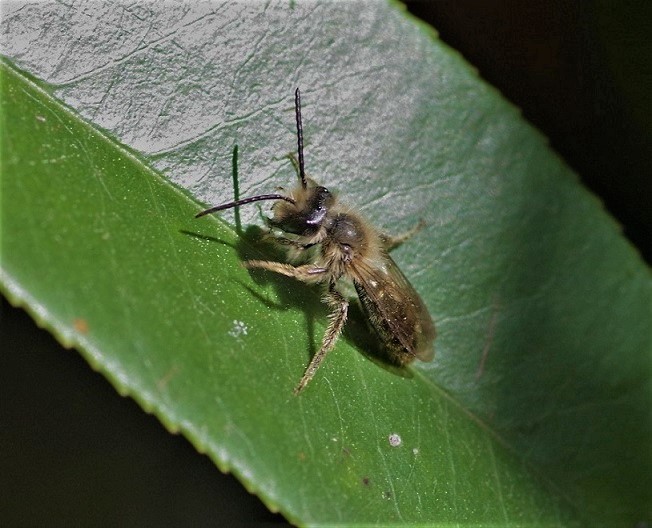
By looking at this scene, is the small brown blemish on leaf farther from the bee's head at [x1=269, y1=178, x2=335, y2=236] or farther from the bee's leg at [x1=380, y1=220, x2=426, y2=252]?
the bee's leg at [x1=380, y1=220, x2=426, y2=252]

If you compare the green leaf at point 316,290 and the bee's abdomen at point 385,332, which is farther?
the bee's abdomen at point 385,332

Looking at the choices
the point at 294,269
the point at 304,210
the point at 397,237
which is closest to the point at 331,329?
the point at 294,269

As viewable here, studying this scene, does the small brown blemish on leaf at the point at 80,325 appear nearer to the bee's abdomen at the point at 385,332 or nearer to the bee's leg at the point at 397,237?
the bee's abdomen at the point at 385,332

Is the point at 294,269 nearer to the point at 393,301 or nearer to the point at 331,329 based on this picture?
the point at 331,329

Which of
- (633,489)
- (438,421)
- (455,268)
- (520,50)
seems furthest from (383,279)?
(520,50)

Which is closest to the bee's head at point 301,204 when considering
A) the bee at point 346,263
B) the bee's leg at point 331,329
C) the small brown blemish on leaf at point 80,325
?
the bee at point 346,263

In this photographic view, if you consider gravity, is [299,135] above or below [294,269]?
above
